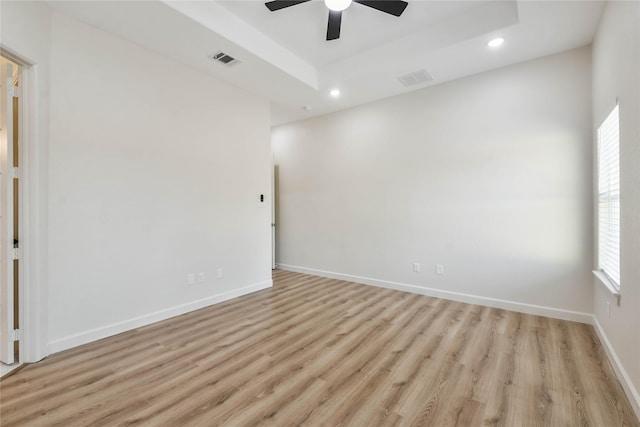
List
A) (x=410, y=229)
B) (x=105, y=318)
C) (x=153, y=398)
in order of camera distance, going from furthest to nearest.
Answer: (x=410, y=229) → (x=105, y=318) → (x=153, y=398)

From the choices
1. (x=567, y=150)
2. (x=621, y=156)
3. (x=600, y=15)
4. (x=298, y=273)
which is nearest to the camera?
(x=621, y=156)

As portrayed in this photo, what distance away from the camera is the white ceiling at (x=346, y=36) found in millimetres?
2645

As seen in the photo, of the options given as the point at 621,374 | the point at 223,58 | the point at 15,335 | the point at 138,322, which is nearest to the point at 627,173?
the point at 621,374

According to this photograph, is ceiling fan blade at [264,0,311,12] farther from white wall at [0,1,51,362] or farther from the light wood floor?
the light wood floor

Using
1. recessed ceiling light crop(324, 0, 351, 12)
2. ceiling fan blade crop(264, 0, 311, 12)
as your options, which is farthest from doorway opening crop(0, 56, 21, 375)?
recessed ceiling light crop(324, 0, 351, 12)

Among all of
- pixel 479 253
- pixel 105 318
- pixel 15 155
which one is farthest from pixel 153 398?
pixel 479 253

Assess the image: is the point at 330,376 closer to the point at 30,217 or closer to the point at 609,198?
the point at 30,217

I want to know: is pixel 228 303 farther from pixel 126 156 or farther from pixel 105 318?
pixel 126 156

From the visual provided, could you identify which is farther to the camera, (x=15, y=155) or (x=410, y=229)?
(x=410, y=229)

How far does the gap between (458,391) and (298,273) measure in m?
3.86

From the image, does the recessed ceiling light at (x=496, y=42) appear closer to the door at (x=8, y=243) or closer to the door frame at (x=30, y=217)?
the door frame at (x=30, y=217)

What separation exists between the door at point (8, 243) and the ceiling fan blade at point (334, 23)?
280 centimetres

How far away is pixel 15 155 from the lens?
237 centimetres

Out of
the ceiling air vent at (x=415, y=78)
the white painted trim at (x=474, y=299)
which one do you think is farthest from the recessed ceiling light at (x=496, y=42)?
the white painted trim at (x=474, y=299)
